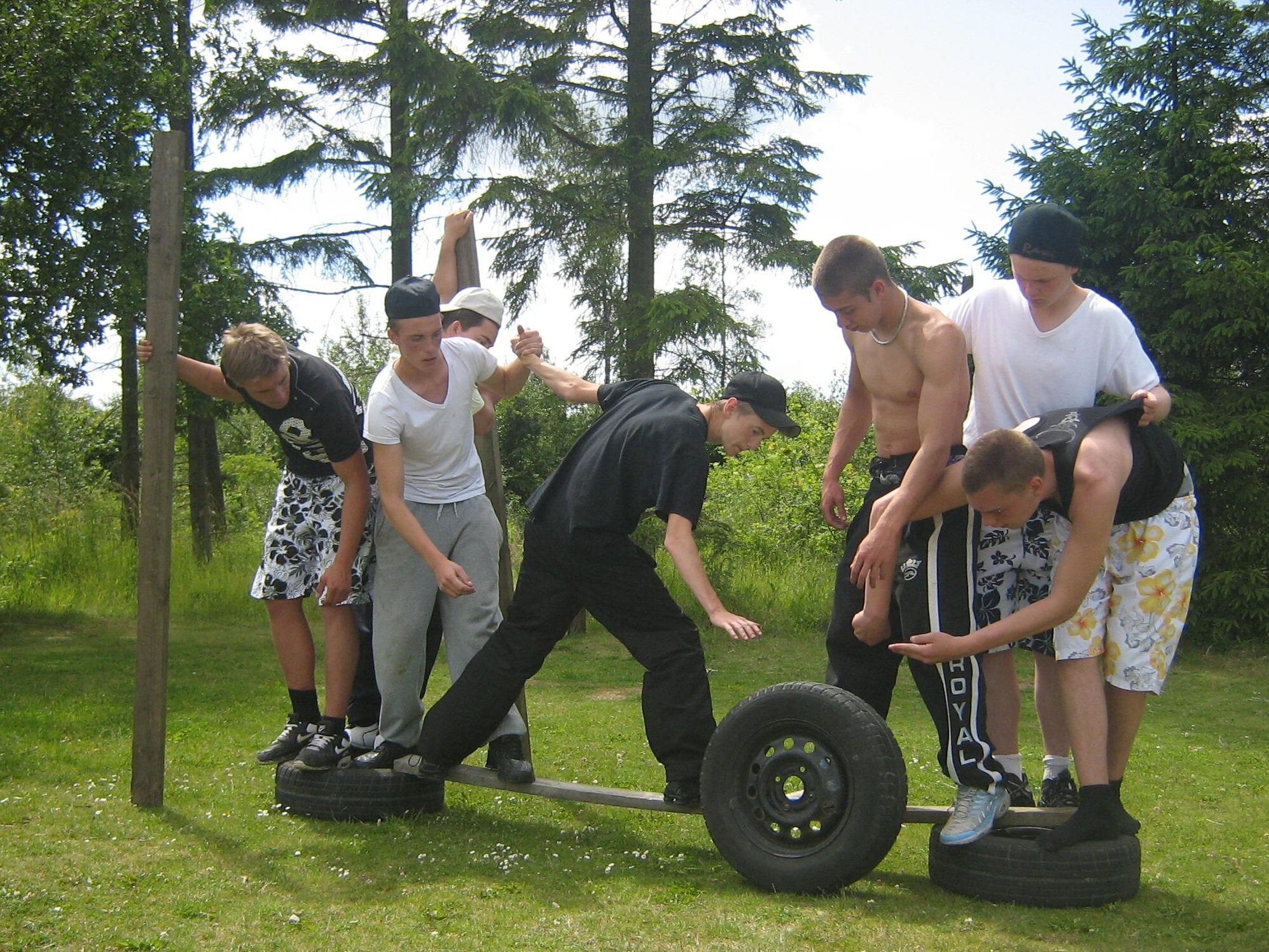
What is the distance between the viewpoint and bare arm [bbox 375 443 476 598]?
485cm

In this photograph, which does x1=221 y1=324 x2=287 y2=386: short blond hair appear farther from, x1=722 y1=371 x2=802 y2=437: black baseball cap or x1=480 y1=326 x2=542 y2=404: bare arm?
x1=722 y1=371 x2=802 y2=437: black baseball cap

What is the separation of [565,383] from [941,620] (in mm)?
2099

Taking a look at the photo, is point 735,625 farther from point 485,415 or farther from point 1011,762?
point 485,415

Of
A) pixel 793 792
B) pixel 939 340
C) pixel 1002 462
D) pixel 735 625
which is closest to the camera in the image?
pixel 1002 462

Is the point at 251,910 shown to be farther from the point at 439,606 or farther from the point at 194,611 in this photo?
the point at 194,611

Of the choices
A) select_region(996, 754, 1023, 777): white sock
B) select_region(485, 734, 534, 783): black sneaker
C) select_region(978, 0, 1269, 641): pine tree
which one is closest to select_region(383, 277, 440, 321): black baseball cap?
select_region(485, 734, 534, 783): black sneaker

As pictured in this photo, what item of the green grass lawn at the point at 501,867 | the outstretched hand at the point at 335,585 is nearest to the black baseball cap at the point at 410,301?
the outstretched hand at the point at 335,585

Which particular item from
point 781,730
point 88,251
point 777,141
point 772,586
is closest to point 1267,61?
point 777,141

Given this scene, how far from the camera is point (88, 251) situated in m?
10.8

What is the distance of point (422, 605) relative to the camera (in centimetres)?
518

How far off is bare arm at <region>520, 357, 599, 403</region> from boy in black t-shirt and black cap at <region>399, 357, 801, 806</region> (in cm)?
17

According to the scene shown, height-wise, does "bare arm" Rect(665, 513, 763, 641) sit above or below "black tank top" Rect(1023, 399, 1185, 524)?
below

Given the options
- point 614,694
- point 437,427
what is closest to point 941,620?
point 437,427

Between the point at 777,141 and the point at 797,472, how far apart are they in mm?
5146
